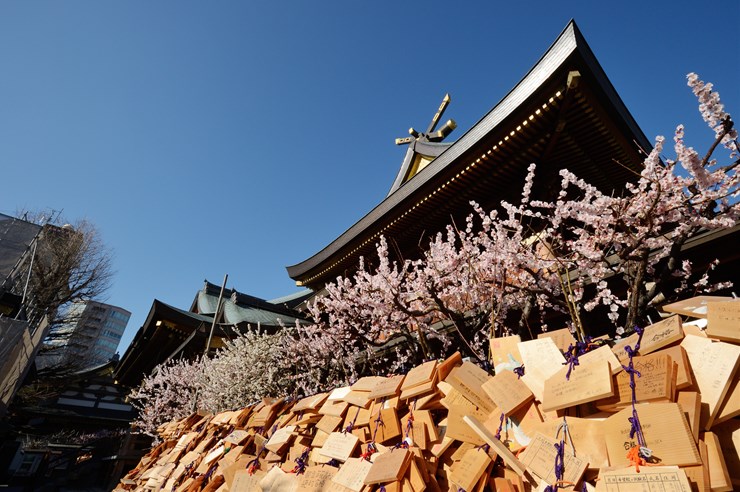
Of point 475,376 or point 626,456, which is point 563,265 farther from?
point 626,456

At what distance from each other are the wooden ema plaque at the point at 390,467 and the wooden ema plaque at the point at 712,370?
157 cm

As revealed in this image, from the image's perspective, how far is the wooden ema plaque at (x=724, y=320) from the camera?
59.7 inches

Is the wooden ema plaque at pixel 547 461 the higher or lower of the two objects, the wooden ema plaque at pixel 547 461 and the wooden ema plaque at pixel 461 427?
the lower

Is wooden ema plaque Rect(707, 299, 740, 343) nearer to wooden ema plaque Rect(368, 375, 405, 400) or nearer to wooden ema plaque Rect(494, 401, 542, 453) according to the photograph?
wooden ema plaque Rect(494, 401, 542, 453)

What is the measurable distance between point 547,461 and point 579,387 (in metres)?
0.40

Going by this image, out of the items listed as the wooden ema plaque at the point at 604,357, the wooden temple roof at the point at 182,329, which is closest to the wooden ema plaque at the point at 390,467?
the wooden ema plaque at the point at 604,357

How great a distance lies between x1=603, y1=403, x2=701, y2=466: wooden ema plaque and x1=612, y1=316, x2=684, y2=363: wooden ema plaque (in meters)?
0.35

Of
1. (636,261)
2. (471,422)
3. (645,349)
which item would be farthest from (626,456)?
(636,261)

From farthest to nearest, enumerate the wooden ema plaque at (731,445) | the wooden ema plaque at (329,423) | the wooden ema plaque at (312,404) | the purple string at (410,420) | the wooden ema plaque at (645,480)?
the wooden ema plaque at (312,404), the wooden ema plaque at (329,423), the purple string at (410,420), the wooden ema plaque at (731,445), the wooden ema plaque at (645,480)

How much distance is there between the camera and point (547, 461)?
5.53ft

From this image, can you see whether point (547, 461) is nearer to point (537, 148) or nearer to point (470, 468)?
point (470, 468)

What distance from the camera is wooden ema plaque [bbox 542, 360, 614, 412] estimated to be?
5.39 feet

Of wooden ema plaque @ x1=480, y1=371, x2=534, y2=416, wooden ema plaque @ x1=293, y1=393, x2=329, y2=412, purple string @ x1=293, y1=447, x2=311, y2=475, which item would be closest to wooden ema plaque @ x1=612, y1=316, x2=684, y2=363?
wooden ema plaque @ x1=480, y1=371, x2=534, y2=416

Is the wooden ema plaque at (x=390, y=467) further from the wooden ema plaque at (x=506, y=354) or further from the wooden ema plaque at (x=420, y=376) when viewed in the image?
the wooden ema plaque at (x=506, y=354)
